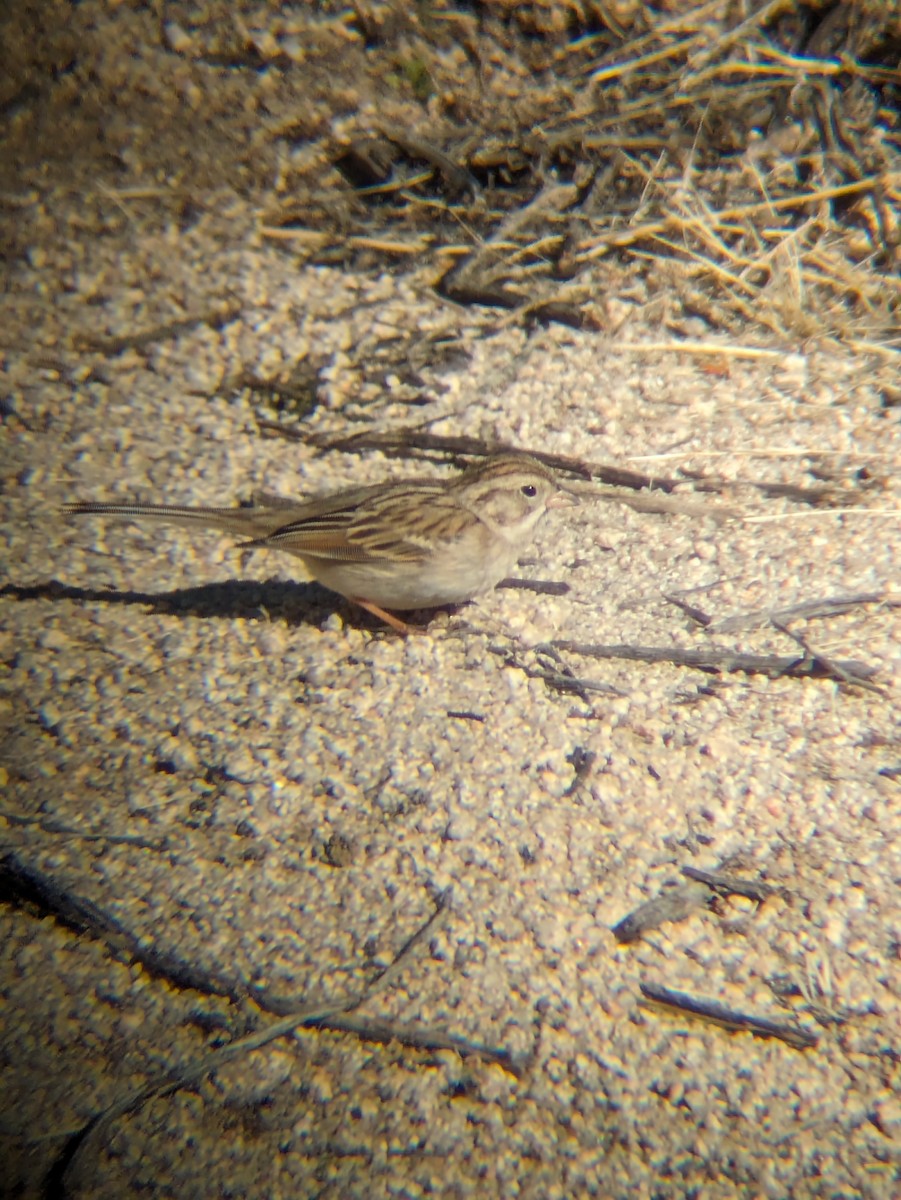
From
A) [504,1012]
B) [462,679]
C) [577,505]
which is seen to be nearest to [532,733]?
[462,679]

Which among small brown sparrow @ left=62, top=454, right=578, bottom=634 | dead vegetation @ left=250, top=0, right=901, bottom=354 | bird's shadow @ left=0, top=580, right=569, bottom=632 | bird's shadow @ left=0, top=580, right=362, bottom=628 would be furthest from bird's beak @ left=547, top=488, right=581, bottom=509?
dead vegetation @ left=250, top=0, right=901, bottom=354

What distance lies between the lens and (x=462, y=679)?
12.6ft

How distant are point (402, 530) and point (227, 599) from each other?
0.83 m

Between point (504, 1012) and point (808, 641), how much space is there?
6.21ft

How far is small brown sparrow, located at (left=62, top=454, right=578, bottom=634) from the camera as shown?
161 inches

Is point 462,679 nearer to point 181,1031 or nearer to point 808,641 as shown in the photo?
point 808,641

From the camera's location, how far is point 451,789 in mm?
3344

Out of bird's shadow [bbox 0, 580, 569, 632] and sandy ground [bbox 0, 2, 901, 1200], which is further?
bird's shadow [bbox 0, 580, 569, 632]

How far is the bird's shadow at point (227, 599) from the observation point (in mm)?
4164

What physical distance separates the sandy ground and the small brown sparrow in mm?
225

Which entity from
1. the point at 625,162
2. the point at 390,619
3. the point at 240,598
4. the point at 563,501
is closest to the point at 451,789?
the point at 390,619

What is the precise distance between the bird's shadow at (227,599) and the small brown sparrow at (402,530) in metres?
0.19

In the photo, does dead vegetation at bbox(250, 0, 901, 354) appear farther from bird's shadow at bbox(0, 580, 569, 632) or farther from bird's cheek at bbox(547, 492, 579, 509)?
bird's shadow at bbox(0, 580, 569, 632)

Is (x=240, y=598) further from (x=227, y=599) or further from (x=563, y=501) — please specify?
(x=563, y=501)
